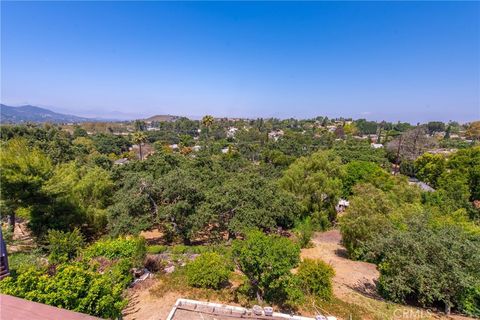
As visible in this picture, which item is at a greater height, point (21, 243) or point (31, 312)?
point (31, 312)

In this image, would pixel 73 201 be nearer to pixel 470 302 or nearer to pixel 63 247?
pixel 63 247

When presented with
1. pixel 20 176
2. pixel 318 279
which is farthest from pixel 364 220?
pixel 20 176

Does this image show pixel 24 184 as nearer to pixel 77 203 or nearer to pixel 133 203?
pixel 77 203

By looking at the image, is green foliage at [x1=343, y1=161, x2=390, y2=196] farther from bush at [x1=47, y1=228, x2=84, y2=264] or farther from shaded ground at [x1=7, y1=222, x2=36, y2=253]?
shaded ground at [x1=7, y1=222, x2=36, y2=253]

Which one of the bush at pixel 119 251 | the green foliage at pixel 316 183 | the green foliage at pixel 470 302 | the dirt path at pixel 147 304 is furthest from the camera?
the green foliage at pixel 316 183

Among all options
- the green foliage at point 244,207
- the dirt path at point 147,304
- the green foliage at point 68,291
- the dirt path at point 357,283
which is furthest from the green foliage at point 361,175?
the green foliage at point 68,291

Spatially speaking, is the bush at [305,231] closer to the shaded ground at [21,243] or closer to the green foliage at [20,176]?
the green foliage at [20,176]

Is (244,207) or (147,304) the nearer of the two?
(147,304)
